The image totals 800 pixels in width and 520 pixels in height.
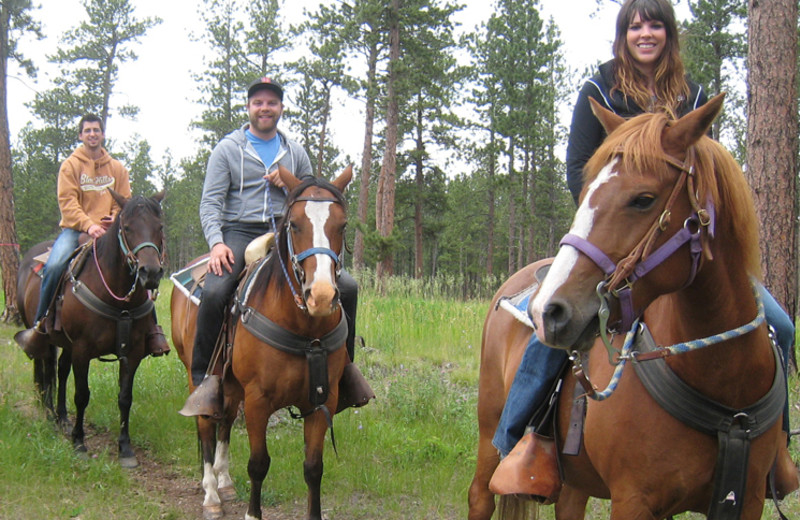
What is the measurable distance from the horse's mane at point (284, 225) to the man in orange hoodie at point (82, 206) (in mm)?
2461

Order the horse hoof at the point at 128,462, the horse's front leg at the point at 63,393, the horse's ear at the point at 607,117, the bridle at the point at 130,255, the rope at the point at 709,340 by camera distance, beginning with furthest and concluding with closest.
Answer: the horse's front leg at the point at 63,393
the horse hoof at the point at 128,462
the bridle at the point at 130,255
the horse's ear at the point at 607,117
the rope at the point at 709,340

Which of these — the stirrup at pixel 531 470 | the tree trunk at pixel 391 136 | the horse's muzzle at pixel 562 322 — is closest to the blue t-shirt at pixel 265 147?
the stirrup at pixel 531 470

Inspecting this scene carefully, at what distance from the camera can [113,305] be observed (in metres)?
5.84

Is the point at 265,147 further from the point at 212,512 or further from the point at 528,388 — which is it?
the point at 528,388

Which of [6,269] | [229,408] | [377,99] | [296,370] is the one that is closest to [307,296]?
[296,370]

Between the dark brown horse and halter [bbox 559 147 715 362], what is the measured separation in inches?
180

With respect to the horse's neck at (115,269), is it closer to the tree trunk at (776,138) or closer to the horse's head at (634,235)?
the horse's head at (634,235)

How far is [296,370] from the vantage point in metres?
4.07

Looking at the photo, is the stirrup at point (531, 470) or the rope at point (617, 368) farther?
the stirrup at point (531, 470)

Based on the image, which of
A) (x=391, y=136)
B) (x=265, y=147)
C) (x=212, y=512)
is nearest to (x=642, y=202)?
(x=265, y=147)

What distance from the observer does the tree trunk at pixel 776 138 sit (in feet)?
18.6

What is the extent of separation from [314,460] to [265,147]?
250 centimetres

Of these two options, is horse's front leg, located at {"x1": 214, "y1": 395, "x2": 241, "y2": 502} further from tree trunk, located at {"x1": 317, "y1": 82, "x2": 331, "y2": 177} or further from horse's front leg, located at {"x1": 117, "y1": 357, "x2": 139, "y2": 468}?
tree trunk, located at {"x1": 317, "y1": 82, "x2": 331, "y2": 177}

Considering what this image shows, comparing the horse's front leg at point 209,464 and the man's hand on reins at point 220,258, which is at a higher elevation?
the man's hand on reins at point 220,258
